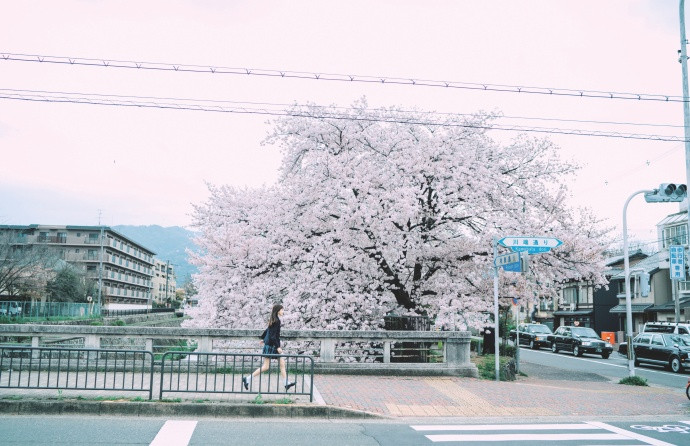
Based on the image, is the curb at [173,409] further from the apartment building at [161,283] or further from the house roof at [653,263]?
the apartment building at [161,283]

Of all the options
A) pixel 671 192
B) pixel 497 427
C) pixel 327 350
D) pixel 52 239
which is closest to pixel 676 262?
pixel 671 192

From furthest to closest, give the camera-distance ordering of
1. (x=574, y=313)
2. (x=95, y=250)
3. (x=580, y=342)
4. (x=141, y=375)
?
(x=95, y=250), (x=574, y=313), (x=580, y=342), (x=141, y=375)

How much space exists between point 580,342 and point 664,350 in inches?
331

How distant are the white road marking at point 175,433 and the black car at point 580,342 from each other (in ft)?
97.0

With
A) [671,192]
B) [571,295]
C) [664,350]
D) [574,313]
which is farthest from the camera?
[571,295]

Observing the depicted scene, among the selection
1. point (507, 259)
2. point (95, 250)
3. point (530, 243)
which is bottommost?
point (507, 259)

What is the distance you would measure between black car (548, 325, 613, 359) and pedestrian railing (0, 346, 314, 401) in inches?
959

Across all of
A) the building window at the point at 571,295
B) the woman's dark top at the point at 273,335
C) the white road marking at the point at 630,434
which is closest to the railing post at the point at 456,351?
the white road marking at the point at 630,434

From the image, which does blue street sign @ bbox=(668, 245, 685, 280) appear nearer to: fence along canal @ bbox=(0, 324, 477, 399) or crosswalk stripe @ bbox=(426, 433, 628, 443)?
fence along canal @ bbox=(0, 324, 477, 399)

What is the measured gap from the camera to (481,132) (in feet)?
61.8

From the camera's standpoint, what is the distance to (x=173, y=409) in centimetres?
904

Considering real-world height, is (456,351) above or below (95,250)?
below

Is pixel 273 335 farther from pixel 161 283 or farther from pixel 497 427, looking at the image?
pixel 161 283

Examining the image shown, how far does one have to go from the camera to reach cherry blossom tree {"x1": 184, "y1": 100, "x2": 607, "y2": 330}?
16953mm
